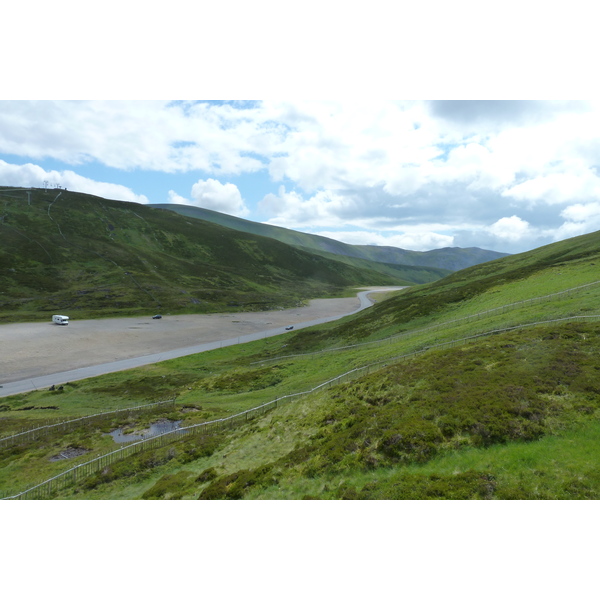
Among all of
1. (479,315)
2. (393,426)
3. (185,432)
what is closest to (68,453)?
(185,432)

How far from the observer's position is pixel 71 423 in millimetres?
37156

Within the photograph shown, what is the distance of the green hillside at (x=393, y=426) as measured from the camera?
50.4ft

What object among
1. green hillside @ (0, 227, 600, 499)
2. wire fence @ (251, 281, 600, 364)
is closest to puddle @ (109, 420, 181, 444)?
green hillside @ (0, 227, 600, 499)

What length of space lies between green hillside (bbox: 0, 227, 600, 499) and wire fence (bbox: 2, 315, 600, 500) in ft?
0.91

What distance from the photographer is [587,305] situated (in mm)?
34188

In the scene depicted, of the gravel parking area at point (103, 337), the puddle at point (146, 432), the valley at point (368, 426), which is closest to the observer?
the valley at point (368, 426)

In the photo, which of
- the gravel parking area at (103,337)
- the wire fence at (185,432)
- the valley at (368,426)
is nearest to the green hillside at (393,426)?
the valley at (368,426)

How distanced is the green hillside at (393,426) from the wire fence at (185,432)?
276 mm

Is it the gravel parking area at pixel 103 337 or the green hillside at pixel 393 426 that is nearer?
the green hillside at pixel 393 426

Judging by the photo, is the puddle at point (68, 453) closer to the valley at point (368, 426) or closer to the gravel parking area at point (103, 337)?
the valley at point (368, 426)

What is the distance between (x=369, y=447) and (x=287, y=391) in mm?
21371

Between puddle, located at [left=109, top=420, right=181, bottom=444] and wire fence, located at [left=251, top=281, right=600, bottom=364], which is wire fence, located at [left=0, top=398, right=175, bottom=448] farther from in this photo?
wire fence, located at [left=251, top=281, right=600, bottom=364]

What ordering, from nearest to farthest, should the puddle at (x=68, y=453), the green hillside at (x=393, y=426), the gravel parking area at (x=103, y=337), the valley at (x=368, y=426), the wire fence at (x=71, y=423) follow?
the green hillside at (x=393, y=426) < the valley at (x=368, y=426) < the puddle at (x=68, y=453) < the wire fence at (x=71, y=423) < the gravel parking area at (x=103, y=337)

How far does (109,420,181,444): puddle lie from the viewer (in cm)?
3291
